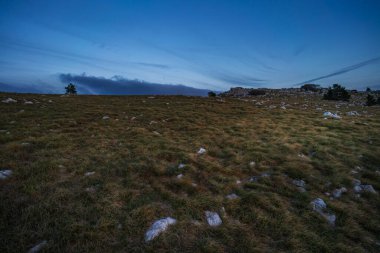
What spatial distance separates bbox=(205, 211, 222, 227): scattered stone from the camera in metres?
5.61

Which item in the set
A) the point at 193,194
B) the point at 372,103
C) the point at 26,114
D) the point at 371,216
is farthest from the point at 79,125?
the point at 372,103

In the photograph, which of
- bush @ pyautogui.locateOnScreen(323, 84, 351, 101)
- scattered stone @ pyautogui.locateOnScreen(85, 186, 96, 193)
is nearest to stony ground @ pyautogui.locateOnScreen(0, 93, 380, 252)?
scattered stone @ pyautogui.locateOnScreen(85, 186, 96, 193)

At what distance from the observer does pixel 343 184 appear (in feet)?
26.0

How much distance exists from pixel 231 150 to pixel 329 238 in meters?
5.93

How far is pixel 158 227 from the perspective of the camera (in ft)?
17.1

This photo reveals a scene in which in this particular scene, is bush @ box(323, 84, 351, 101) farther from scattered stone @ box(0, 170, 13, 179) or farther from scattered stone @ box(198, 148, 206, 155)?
scattered stone @ box(0, 170, 13, 179)

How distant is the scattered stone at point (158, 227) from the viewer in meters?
4.98

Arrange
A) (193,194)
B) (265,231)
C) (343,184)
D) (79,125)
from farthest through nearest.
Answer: (79,125), (343,184), (193,194), (265,231)

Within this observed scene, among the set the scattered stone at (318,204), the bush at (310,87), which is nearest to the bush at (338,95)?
the bush at (310,87)

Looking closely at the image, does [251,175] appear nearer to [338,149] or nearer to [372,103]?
[338,149]

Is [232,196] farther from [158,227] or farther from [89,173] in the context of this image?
[89,173]

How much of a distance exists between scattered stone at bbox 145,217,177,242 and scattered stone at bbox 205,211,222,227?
910 millimetres

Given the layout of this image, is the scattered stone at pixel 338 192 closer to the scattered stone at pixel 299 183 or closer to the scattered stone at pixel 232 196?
the scattered stone at pixel 299 183

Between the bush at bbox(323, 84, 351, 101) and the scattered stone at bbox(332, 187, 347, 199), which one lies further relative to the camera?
the bush at bbox(323, 84, 351, 101)
